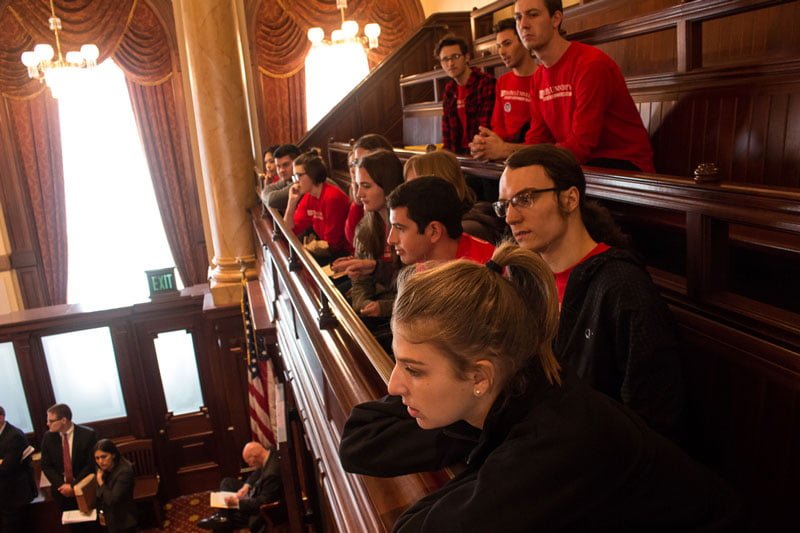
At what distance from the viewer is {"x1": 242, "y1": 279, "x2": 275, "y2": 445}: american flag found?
5305 mm

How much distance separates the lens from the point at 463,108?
386 cm

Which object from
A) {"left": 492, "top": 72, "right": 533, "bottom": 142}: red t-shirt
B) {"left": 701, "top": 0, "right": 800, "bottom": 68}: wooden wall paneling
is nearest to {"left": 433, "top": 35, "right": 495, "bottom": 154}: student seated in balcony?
{"left": 492, "top": 72, "right": 533, "bottom": 142}: red t-shirt

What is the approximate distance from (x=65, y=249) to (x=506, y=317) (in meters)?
8.65

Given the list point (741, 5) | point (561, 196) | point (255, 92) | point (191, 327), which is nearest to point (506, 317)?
point (561, 196)

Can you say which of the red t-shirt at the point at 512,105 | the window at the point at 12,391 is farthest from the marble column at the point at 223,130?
the red t-shirt at the point at 512,105

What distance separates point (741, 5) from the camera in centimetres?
209

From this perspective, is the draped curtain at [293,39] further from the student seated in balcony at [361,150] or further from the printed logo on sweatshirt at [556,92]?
the printed logo on sweatshirt at [556,92]

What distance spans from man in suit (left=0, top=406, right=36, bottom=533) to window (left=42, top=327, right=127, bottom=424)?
3.05 ft

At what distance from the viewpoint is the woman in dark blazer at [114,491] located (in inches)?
228

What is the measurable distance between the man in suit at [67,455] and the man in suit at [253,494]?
5.45ft

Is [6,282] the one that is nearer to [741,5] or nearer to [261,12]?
[261,12]

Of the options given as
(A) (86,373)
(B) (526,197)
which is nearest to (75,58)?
(A) (86,373)

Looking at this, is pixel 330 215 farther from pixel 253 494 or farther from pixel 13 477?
pixel 13 477

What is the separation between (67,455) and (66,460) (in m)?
0.06
